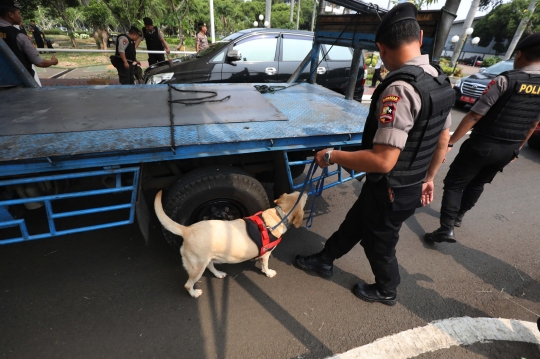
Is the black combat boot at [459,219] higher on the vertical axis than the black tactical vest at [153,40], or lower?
lower

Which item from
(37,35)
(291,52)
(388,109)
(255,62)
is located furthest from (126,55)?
(37,35)

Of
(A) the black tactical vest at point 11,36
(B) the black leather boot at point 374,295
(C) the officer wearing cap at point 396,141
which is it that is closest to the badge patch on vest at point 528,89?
(C) the officer wearing cap at point 396,141

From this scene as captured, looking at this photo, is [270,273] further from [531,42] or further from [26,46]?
[26,46]

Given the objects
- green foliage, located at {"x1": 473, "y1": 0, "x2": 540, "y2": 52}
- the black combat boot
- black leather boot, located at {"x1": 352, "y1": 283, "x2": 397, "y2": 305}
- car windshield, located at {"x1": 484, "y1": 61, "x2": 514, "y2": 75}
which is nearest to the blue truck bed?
black leather boot, located at {"x1": 352, "y1": 283, "x2": 397, "y2": 305}

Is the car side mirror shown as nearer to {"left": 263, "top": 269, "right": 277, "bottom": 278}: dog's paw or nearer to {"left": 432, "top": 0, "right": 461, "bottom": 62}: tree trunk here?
{"left": 432, "top": 0, "right": 461, "bottom": 62}: tree trunk

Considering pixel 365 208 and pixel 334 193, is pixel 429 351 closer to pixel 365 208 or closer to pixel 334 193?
pixel 365 208

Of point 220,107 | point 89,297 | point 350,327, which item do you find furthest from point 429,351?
point 220,107

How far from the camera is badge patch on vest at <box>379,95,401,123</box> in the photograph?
1401 millimetres

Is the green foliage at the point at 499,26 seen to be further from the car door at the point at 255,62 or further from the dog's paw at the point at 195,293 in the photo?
the dog's paw at the point at 195,293

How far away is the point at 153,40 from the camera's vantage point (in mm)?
7148

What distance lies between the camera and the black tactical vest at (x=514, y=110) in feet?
7.52

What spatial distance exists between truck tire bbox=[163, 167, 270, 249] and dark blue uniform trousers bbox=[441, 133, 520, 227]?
2010 mm

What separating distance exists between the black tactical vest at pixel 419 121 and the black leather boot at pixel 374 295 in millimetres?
1010

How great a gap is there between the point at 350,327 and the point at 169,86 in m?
3.31
